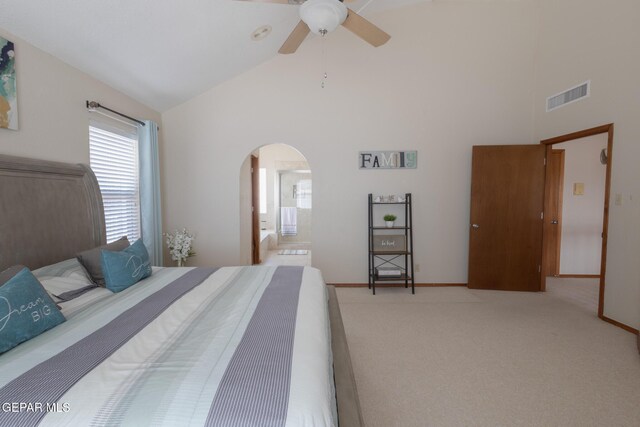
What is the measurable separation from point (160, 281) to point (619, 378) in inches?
128

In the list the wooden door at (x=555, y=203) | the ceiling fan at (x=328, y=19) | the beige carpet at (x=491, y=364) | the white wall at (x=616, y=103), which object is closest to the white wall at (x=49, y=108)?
the ceiling fan at (x=328, y=19)

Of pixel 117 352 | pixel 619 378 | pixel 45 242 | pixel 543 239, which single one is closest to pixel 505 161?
pixel 543 239

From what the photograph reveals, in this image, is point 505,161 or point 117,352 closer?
point 117,352

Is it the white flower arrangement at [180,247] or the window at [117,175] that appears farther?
the white flower arrangement at [180,247]

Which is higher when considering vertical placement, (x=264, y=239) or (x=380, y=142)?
(x=380, y=142)

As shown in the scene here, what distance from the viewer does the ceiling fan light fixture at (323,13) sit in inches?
78.6

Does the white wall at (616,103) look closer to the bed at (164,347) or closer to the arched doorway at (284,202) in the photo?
the bed at (164,347)

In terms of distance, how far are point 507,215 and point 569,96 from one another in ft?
4.92

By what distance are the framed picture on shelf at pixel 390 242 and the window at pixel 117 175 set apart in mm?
2953

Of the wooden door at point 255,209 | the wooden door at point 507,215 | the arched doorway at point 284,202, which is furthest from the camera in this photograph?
the arched doorway at point 284,202

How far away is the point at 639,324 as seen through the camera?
2750mm

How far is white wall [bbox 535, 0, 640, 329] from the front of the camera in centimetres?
286

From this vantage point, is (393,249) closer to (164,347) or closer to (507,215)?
(507,215)

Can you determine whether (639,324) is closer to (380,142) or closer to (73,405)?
(380,142)
